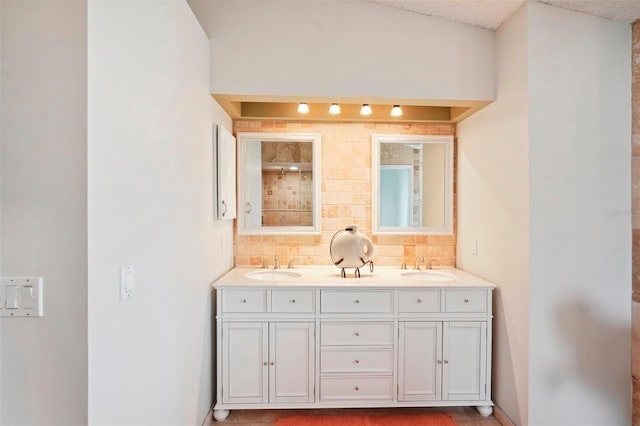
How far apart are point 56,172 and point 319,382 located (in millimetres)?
1901

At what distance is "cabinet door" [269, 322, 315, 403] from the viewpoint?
7.20 feet

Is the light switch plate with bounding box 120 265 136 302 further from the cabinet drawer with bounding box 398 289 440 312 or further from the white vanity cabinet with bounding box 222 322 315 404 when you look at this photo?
the cabinet drawer with bounding box 398 289 440 312

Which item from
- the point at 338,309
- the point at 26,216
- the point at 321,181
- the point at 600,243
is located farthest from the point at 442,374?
the point at 26,216

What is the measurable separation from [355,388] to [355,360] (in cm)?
19

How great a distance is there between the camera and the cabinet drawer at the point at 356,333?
86.8 inches

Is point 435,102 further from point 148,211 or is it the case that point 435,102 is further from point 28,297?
point 28,297

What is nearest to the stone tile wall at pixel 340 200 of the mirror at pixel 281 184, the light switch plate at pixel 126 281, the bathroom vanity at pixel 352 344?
the mirror at pixel 281 184

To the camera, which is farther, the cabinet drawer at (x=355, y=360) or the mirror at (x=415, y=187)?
the mirror at (x=415, y=187)

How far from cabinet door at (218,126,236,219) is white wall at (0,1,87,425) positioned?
1297mm

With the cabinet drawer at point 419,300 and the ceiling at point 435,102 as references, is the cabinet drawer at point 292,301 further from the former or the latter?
the ceiling at point 435,102


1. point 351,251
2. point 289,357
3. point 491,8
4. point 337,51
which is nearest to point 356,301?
point 351,251

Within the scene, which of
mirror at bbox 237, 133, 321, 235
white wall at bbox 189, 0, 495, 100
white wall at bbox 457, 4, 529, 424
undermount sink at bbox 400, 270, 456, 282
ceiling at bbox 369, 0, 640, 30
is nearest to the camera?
ceiling at bbox 369, 0, 640, 30

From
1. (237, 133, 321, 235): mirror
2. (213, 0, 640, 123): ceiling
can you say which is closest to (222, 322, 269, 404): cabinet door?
(237, 133, 321, 235): mirror

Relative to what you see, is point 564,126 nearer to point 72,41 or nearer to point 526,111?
point 526,111
